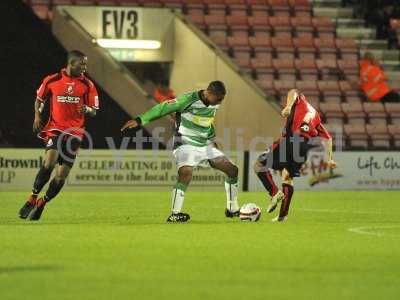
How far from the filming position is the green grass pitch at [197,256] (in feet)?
23.0

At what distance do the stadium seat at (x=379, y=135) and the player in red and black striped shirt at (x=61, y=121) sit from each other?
13726mm

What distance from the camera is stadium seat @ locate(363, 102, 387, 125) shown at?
26.3m

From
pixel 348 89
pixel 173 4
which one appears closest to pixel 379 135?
pixel 348 89

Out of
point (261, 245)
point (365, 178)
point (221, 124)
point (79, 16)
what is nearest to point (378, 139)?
point (365, 178)

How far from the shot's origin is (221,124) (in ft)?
81.3

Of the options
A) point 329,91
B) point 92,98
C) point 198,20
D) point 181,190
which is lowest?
point 181,190

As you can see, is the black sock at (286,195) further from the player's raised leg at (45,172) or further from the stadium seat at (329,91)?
the stadium seat at (329,91)

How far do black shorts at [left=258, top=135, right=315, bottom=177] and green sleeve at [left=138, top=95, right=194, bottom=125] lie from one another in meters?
1.27

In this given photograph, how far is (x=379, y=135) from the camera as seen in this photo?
25.8 metres

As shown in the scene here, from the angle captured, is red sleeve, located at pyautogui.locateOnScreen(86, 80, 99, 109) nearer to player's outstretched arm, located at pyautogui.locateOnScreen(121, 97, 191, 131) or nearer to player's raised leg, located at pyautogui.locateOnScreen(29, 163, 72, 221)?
player's raised leg, located at pyautogui.locateOnScreen(29, 163, 72, 221)

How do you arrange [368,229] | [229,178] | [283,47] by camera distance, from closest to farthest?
[368,229], [229,178], [283,47]

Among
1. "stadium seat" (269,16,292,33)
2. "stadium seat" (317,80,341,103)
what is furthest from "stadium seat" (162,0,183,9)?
"stadium seat" (317,80,341,103)

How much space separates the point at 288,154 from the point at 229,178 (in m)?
0.79

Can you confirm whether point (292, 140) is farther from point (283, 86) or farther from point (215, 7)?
point (215, 7)
